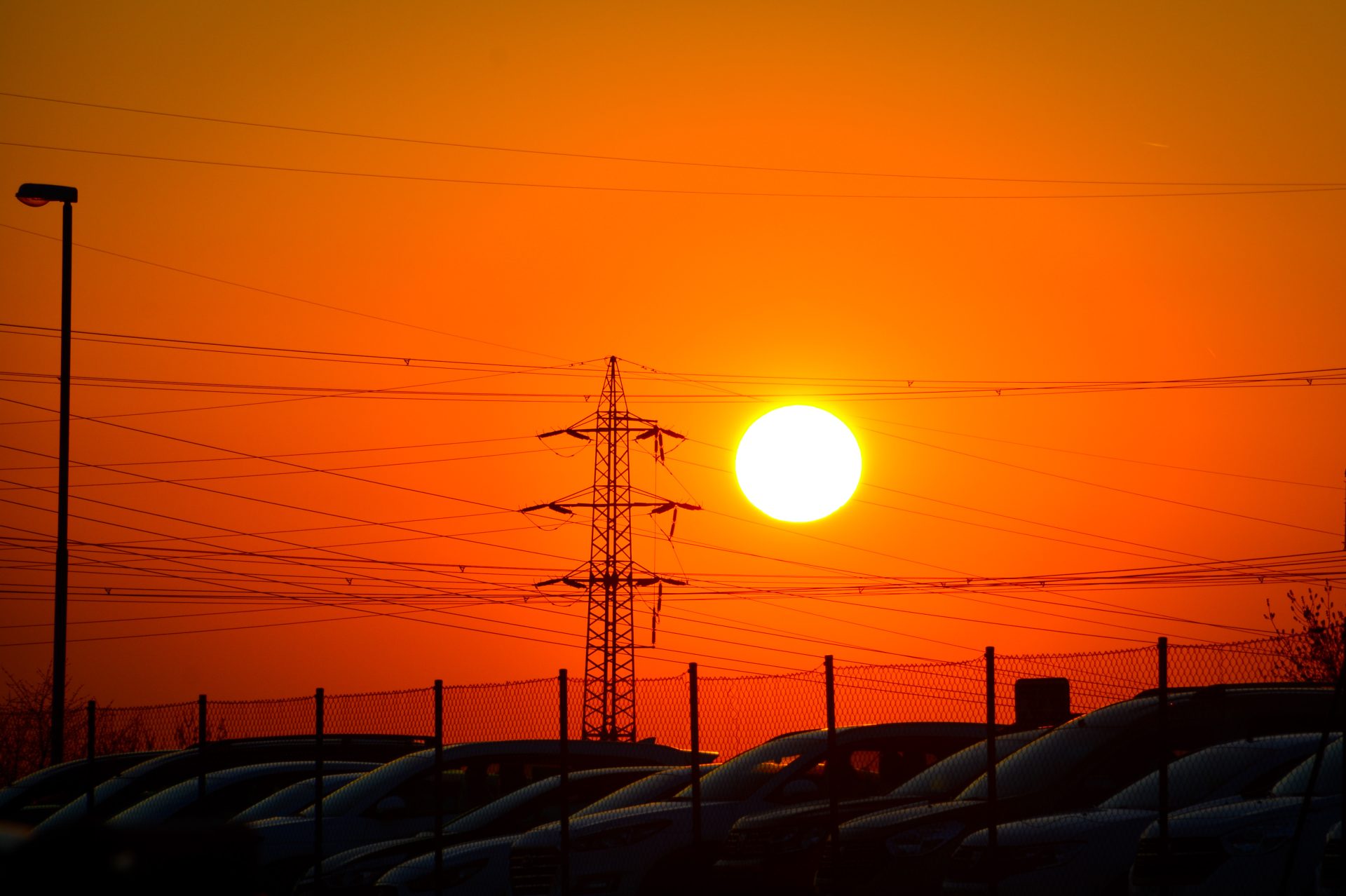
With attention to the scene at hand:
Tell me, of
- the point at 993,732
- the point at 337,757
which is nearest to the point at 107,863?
the point at 993,732

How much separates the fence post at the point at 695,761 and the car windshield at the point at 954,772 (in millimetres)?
1710

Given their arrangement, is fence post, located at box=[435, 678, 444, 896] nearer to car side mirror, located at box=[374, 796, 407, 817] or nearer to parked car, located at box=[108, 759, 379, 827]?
car side mirror, located at box=[374, 796, 407, 817]

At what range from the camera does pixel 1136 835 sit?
35.0 ft

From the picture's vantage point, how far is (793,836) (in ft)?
41.5

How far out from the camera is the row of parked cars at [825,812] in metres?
9.98

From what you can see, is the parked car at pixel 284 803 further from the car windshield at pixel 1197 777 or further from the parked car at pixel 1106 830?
the car windshield at pixel 1197 777

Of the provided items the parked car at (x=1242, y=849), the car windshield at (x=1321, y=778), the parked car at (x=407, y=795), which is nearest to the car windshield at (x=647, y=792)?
the parked car at (x=407, y=795)

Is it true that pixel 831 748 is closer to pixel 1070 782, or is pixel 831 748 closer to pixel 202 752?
pixel 1070 782

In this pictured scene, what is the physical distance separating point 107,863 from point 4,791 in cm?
1430

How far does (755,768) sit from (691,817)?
1.01 m

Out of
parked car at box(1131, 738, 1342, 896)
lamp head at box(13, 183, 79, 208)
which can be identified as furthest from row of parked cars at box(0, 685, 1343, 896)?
lamp head at box(13, 183, 79, 208)

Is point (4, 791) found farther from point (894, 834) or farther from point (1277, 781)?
point (1277, 781)

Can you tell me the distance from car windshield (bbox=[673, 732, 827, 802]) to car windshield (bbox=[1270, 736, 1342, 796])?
4338mm

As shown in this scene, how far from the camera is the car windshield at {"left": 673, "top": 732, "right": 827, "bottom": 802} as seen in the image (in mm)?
13781
